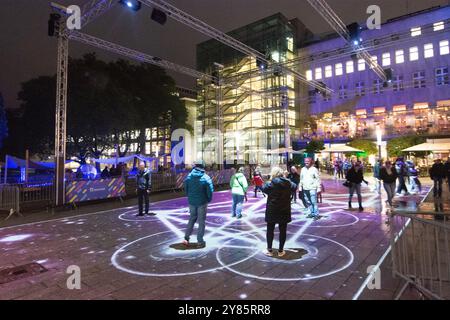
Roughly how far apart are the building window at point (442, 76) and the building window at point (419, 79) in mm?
1346

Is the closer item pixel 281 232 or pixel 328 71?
pixel 281 232

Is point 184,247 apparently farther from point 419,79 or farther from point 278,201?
point 419,79

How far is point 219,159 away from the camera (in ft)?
71.9

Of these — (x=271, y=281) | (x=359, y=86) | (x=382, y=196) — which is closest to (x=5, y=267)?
(x=271, y=281)

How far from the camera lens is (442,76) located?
3238 cm

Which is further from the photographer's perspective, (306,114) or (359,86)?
(306,114)

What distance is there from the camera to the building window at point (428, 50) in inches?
1309

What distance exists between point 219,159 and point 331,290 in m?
18.2

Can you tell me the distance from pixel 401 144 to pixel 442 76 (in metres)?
11.6

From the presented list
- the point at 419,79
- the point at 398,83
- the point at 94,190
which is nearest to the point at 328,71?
the point at 398,83

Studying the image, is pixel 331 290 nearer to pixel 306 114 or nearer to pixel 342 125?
pixel 342 125

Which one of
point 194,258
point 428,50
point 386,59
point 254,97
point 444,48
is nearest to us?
point 194,258

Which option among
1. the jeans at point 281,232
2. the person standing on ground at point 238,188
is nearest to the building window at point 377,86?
the person standing on ground at point 238,188

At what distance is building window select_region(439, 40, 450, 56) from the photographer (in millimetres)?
32341
